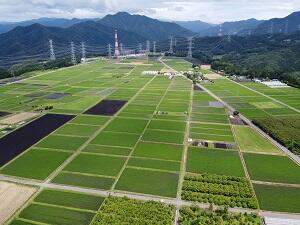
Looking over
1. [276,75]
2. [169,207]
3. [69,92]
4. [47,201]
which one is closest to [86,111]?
[69,92]

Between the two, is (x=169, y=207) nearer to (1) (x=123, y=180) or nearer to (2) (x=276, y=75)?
(1) (x=123, y=180)

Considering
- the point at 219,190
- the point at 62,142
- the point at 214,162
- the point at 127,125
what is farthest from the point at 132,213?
the point at 127,125

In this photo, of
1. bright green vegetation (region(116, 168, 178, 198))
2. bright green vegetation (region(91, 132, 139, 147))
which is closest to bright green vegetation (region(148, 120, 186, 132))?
bright green vegetation (region(91, 132, 139, 147))

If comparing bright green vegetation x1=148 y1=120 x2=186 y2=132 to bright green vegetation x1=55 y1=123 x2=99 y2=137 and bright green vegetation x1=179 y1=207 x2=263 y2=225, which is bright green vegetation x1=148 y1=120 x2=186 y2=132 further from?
bright green vegetation x1=179 y1=207 x2=263 y2=225

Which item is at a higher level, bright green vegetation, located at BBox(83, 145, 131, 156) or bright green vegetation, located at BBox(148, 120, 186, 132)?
bright green vegetation, located at BBox(148, 120, 186, 132)

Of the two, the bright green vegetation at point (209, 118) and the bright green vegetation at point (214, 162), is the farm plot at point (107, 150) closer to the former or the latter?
the bright green vegetation at point (214, 162)

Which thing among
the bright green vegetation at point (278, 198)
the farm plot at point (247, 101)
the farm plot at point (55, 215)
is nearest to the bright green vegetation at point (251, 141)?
the farm plot at point (247, 101)
